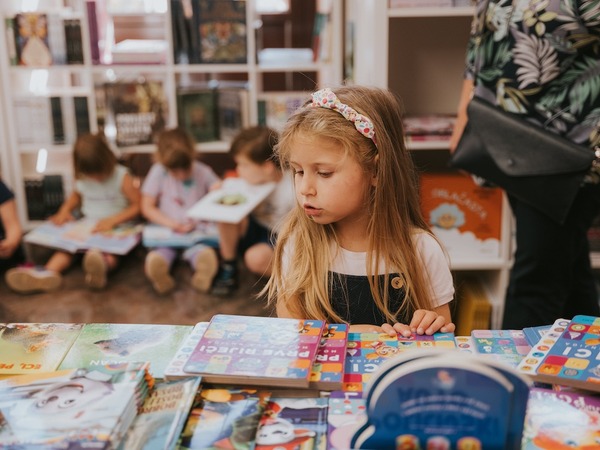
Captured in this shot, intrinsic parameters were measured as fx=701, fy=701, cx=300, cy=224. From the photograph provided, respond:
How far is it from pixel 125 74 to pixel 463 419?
3.47 metres

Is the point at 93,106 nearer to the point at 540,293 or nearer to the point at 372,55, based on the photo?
the point at 372,55

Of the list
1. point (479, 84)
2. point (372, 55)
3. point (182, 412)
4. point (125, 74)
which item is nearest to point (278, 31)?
point (125, 74)

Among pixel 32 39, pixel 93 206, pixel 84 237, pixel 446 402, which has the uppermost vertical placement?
pixel 32 39

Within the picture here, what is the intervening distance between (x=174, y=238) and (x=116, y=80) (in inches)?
38.0

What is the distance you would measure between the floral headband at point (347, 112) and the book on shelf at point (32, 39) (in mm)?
2583

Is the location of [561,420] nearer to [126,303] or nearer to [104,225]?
[126,303]

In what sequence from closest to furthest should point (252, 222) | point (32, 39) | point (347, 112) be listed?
1. point (347, 112)
2. point (252, 222)
3. point (32, 39)

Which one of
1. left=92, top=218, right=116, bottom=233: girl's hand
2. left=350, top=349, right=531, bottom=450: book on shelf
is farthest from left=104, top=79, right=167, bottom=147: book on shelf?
left=350, top=349, right=531, bottom=450: book on shelf

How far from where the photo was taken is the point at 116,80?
366 cm

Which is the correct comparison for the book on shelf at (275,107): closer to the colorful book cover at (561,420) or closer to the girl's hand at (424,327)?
the girl's hand at (424,327)

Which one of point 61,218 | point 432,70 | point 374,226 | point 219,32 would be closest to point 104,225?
point 61,218

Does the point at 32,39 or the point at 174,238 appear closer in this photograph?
the point at 174,238

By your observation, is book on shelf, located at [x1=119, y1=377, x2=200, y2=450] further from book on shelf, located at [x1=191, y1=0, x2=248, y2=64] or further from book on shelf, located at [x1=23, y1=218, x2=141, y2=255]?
book on shelf, located at [x1=191, y1=0, x2=248, y2=64]

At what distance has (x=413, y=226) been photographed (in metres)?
1.45
